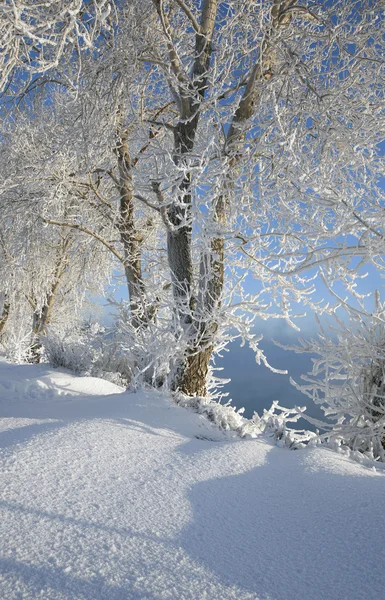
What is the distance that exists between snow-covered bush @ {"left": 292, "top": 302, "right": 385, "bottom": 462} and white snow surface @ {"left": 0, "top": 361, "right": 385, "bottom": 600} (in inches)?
17.9

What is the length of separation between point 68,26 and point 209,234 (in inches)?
71.9

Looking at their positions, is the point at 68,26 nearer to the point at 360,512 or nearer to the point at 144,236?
the point at 360,512

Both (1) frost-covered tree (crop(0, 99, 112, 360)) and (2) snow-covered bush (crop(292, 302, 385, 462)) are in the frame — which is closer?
(2) snow-covered bush (crop(292, 302, 385, 462))

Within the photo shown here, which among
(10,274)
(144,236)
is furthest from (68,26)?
(10,274)

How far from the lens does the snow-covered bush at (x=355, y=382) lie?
353 centimetres

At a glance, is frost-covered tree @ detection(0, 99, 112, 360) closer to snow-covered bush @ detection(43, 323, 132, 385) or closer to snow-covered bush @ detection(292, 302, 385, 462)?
snow-covered bush @ detection(43, 323, 132, 385)

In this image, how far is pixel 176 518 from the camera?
1.98 meters

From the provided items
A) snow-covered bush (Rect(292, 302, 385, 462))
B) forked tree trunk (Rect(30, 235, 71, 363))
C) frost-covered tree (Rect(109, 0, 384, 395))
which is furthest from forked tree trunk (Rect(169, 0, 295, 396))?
forked tree trunk (Rect(30, 235, 71, 363))

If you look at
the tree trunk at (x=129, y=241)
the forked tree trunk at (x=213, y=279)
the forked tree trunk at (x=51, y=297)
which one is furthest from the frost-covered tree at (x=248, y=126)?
the forked tree trunk at (x=51, y=297)

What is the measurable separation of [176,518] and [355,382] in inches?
92.4

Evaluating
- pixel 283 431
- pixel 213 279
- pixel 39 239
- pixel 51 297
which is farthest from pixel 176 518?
pixel 51 297

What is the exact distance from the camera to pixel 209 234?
379cm

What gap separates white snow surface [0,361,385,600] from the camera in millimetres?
1527

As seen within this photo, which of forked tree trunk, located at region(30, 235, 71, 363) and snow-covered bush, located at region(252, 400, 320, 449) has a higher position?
forked tree trunk, located at region(30, 235, 71, 363)
